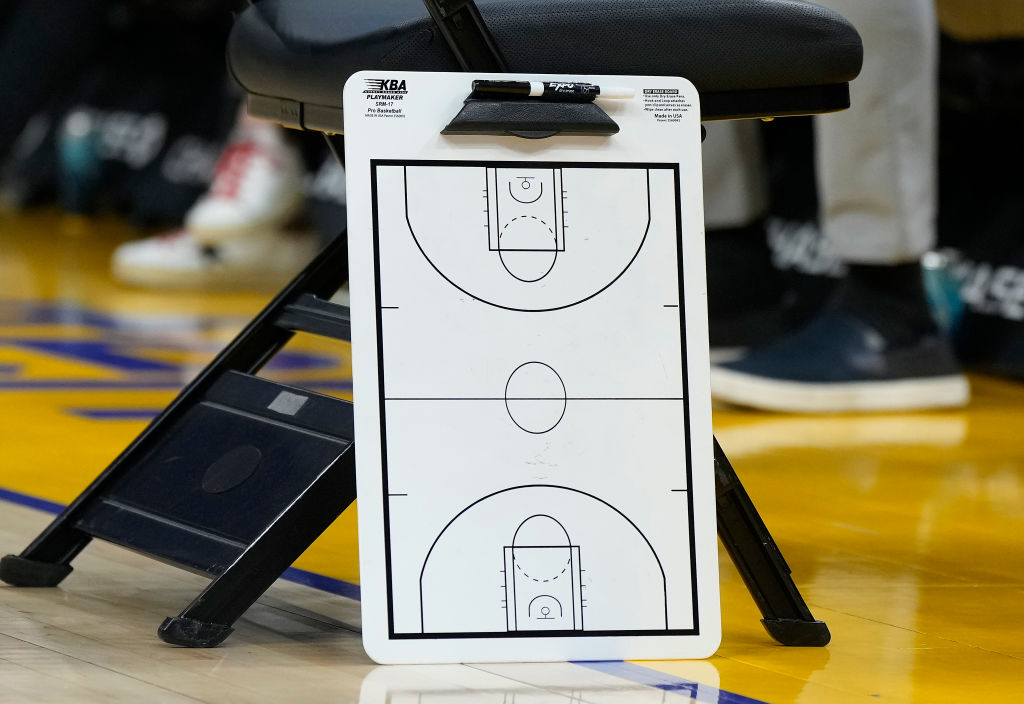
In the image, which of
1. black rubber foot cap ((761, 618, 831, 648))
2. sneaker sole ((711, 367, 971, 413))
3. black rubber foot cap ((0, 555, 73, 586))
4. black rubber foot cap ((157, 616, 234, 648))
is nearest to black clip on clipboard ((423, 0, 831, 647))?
black rubber foot cap ((761, 618, 831, 648))

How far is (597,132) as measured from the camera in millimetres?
1011

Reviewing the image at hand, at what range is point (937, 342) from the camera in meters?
2.20

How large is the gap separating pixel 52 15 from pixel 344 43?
62.3 inches

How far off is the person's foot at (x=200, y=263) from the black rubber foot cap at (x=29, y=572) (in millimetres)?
2173

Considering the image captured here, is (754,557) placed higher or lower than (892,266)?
higher

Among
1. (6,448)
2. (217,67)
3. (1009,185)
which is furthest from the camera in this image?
(217,67)

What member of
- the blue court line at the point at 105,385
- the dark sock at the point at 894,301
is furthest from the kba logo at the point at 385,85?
the dark sock at the point at 894,301

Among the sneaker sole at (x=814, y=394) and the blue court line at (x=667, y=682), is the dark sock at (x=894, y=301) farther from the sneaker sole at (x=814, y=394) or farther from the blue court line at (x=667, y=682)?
the blue court line at (x=667, y=682)

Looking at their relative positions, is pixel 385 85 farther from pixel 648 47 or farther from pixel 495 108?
pixel 648 47

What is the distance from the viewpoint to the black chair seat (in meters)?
1.00

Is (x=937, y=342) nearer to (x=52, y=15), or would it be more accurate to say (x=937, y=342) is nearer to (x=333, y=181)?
(x=52, y=15)

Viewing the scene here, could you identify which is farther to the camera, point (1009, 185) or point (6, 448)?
point (1009, 185)

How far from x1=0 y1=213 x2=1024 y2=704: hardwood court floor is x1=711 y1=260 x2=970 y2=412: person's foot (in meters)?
0.04

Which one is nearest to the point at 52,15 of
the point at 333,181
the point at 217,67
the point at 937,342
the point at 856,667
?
the point at 333,181
